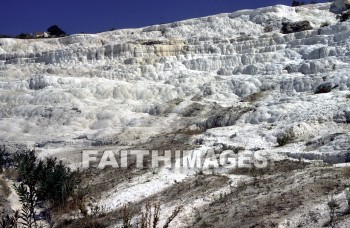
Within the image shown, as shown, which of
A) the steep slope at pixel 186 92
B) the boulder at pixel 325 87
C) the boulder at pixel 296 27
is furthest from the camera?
the boulder at pixel 296 27

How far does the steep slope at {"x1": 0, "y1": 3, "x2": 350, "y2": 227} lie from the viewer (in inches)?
640

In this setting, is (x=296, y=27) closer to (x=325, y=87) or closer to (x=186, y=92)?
(x=186, y=92)

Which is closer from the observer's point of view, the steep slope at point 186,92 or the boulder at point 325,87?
the steep slope at point 186,92

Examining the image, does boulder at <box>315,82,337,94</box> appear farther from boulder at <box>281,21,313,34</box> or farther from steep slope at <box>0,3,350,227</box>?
boulder at <box>281,21,313,34</box>

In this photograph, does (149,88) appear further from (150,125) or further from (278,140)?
(278,140)

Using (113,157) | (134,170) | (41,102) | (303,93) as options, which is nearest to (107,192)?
(134,170)

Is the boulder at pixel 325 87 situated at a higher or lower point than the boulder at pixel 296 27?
lower

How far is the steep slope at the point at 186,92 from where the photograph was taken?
16250 millimetres

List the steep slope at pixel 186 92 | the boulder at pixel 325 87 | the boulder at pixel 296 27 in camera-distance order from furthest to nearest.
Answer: the boulder at pixel 296 27
the boulder at pixel 325 87
the steep slope at pixel 186 92

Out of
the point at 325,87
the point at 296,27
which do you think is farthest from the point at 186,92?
the point at 296,27

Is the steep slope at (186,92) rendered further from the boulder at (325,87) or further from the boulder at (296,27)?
the boulder at (296,27)

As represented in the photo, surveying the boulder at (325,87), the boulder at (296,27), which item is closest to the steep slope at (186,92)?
the boulder at (325,87)

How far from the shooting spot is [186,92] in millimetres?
27125

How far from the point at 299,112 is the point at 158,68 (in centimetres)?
1449
